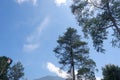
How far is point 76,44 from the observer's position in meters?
48.6

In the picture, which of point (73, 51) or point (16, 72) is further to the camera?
point (16, 72)

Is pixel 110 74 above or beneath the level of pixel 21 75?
beneath

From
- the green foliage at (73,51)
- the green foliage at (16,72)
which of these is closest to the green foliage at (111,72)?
the green foliage at (73,51)

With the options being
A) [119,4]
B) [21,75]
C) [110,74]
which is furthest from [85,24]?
[21,75]

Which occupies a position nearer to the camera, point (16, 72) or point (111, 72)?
point (111, 72)

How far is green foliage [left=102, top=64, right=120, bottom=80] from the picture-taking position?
41750mm

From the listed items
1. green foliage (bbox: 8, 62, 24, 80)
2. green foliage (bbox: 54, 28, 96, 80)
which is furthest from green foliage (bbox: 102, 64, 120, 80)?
green foliage (bbox: 8, 62, 24, 80)

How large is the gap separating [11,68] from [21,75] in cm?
358

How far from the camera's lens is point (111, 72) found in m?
42.2

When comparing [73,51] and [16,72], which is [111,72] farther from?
[16,72]

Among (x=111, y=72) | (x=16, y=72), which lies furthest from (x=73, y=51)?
(x=16, y=72)

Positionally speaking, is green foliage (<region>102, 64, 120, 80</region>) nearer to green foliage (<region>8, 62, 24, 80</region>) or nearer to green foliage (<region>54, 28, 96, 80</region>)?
green foliage (<region>54, 28, 96, 80</region>)

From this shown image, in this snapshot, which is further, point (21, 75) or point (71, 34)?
point (21, 75)

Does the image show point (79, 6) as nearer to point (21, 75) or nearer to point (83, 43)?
point (83, 43)
